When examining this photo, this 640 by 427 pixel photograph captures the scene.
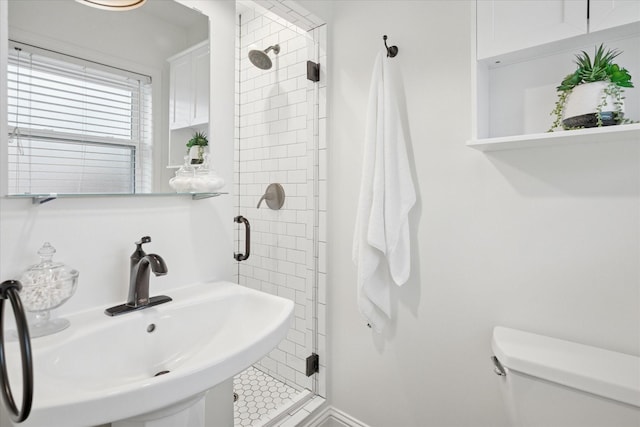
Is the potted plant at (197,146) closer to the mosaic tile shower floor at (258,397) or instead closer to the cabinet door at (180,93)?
the cabinet door at (180,93)

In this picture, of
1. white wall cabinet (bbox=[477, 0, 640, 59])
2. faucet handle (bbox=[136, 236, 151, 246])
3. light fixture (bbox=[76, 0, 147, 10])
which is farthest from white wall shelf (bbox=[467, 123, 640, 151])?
light fixture (bbox=[76, 0, 147, 10])

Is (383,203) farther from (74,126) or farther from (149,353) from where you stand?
(74,126)

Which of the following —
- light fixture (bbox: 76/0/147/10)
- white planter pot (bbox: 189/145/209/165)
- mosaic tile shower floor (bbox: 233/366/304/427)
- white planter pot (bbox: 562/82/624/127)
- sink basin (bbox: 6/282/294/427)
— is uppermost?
light fixture (bbox: 76/0/147/10)

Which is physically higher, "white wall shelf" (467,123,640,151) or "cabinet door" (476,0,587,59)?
"cabinet door" (476,0,587,59)

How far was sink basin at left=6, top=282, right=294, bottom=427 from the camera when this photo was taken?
65 centimetres

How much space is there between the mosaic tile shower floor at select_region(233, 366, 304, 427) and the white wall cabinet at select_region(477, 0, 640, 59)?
1852 mm

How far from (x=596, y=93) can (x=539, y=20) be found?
0.95 feet

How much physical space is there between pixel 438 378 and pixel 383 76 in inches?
52.8

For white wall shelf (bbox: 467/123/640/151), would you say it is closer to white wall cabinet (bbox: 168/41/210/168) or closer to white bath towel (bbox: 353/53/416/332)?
white bath towel (bbox: 353/53/416/332)

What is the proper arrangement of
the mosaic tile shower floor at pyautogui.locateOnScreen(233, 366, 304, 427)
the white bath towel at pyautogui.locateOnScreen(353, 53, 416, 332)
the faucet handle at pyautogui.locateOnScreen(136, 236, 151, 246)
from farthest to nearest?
1. the mosaic tile shower floor at pyautogui.locateOnScreen(233, 366, 304, 427)
2. the white bath towel at pyautogui.locateOnScreen(353, 53, 416, 332)
3. the faucet handle at pyautogui.locateOnScreen(136, 236, 151, 246)

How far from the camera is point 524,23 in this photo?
3.65 feet

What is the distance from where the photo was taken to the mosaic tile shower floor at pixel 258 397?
175cm

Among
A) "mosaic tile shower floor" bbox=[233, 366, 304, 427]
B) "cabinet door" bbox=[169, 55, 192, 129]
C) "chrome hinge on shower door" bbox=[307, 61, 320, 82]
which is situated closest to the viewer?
"cabinet door" bbox=[169, 55, 192, 129]

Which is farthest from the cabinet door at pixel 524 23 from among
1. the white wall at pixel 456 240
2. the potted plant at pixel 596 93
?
the white wall at pixel 456 240
